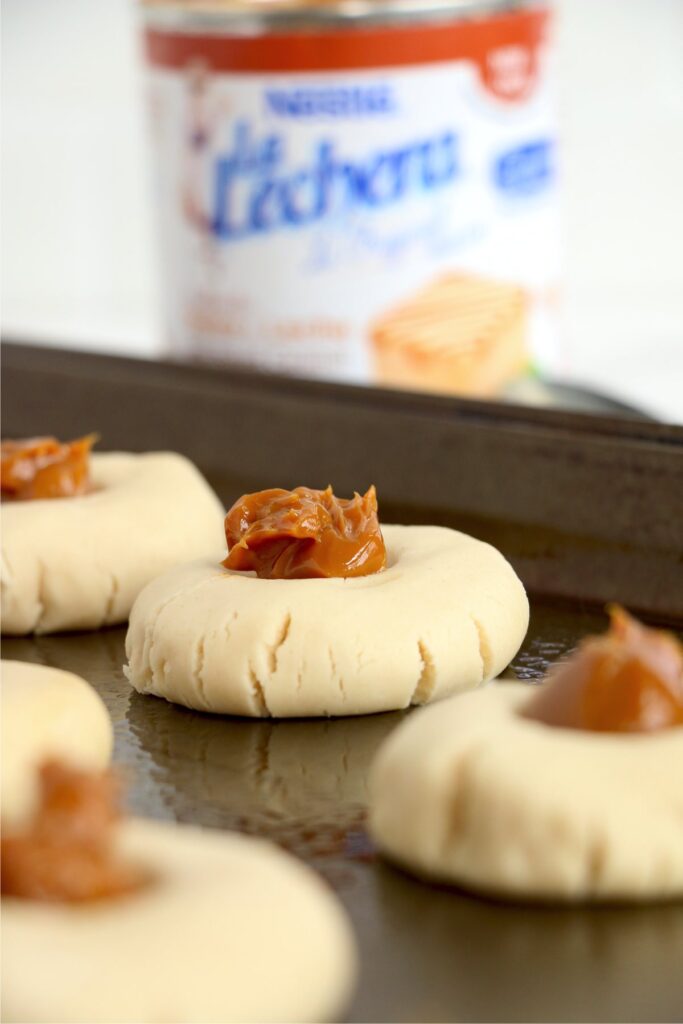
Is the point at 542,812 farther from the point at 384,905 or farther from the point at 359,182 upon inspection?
the point at 359,182

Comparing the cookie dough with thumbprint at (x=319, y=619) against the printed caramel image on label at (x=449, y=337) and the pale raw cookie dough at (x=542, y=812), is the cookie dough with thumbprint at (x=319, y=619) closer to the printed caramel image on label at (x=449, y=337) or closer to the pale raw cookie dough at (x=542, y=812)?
the pale raw cookie dough at (x=542, y=812)

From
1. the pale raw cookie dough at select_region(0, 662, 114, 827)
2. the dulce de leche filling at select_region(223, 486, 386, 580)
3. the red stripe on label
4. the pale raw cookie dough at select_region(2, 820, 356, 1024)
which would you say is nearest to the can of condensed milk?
the red stripe on label

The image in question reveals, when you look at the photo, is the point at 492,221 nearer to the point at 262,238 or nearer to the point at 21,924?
the point at 262,238

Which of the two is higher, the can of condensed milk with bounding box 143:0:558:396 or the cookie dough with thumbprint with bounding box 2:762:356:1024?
the can of condensed milk with bounding box 143:0:558:396

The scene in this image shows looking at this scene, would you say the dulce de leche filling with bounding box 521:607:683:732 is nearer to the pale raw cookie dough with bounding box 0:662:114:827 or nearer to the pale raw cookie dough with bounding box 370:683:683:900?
the pale raw cookie dough with bounding box 370:683:683:900

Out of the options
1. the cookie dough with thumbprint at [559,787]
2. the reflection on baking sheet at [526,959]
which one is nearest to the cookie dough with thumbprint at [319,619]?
the cookie dough with thumbprint at [559,787]

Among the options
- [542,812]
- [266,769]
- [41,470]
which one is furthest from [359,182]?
[542,812]

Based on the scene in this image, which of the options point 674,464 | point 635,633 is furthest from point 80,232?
point 635,633

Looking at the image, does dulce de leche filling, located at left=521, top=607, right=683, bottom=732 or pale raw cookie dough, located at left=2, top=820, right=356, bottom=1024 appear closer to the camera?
pale raw cookie dough, located at left=2, top=820, right=356, bottom=1024
